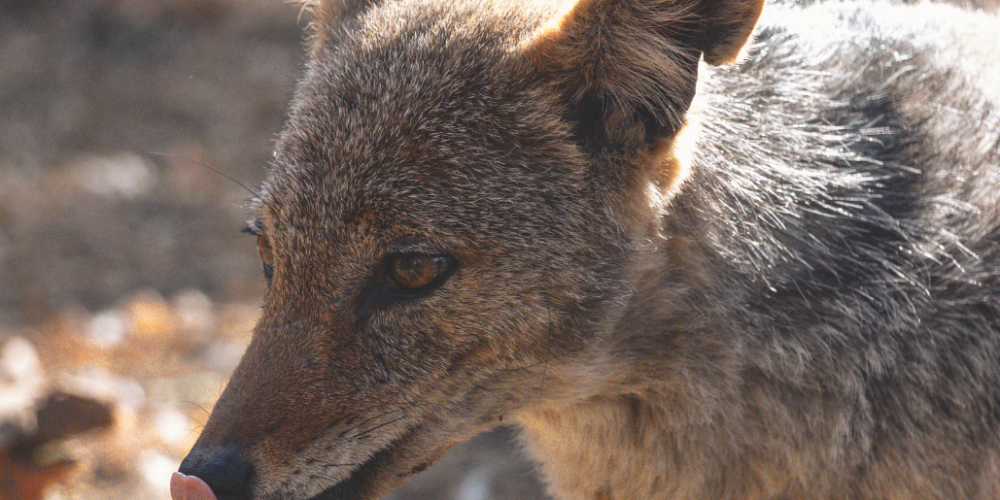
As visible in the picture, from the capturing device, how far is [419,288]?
103 inches

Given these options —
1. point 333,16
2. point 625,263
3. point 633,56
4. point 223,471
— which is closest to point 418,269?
point 625,263

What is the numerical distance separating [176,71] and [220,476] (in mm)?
6500

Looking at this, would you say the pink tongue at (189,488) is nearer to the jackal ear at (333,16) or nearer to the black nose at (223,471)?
the black nose at (223,471)

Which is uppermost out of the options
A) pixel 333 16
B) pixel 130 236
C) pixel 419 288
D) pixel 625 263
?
pixel 130 236

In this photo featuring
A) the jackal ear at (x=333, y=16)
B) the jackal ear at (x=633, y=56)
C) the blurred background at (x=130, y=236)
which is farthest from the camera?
the blurred background at (x=130, y=236)

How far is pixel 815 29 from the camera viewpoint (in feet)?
11.2

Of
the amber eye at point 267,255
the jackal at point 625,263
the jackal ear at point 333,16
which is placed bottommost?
the jackal at point 625,263

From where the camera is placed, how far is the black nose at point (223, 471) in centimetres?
241

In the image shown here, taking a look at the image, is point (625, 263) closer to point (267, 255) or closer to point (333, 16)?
point (267, 255)

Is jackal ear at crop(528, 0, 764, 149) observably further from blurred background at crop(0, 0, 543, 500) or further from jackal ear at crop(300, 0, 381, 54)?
blurred background at crop(0, 0, 543, 500)

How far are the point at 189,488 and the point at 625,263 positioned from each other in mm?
1349

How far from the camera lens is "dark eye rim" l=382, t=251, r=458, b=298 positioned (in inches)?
103

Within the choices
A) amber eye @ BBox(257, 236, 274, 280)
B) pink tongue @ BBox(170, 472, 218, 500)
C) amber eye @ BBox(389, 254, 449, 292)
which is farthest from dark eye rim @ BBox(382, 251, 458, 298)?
pink tongue @ BBox(170, 472, 218, 500)

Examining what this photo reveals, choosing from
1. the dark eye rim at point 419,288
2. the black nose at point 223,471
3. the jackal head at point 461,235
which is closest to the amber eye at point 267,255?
the jackal head at point 461,235
